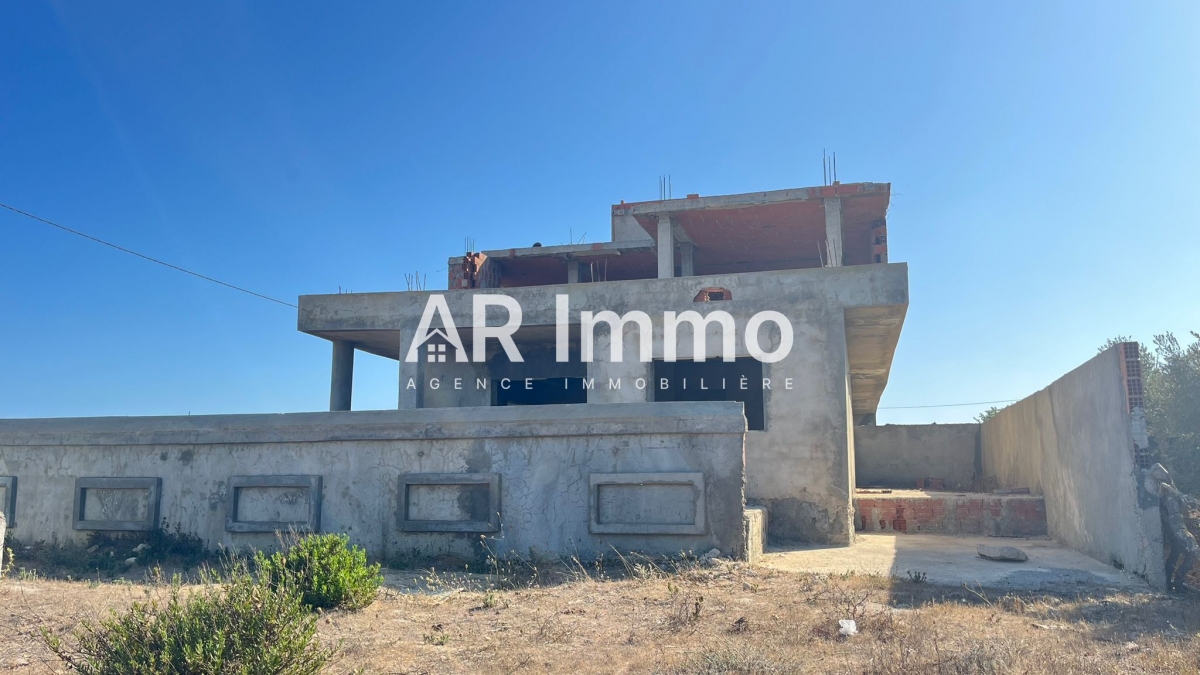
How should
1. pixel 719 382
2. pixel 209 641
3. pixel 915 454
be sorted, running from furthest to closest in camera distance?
pixel 915 454 < pixel 719 382 < pixel 209 641

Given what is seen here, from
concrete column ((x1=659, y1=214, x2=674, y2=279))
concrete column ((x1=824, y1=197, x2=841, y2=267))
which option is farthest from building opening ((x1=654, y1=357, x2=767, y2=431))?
concrete column ((x1=824, y1=197, x2=841, y2=267))

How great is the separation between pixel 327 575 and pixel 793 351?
7737 millimetres

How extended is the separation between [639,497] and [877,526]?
5.88m

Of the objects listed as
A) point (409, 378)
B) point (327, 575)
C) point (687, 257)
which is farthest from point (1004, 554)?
point (687, 257)

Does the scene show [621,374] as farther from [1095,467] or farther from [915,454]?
[915,454]

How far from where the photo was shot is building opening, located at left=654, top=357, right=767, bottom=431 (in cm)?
1642

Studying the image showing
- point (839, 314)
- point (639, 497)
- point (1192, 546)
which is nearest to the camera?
point (1192, 546)

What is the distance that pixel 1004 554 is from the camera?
9398 mm

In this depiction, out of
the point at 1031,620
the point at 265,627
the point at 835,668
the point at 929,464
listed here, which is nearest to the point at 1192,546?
the point at 1031,620

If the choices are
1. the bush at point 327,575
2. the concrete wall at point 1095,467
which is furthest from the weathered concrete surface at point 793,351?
the bush at point 327,575

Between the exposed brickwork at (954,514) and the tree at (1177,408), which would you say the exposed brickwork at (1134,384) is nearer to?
the exposed brickwork at (954,514)

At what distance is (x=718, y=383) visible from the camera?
55.7 ft

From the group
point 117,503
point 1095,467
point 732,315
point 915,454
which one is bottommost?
point 117,503

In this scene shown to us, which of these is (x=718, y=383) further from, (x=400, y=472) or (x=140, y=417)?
(x=140, y=417)
